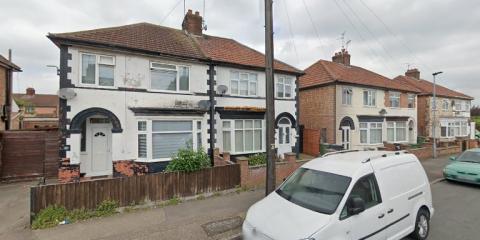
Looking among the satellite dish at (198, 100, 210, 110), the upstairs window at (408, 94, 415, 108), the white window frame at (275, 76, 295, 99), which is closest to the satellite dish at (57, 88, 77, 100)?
the satellite dish at (198, 100, 210, 110)

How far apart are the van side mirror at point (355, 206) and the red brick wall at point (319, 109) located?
48.1 ft

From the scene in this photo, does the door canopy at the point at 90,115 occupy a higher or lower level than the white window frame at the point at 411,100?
lower

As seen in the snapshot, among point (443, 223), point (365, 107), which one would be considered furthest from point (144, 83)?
point (365, 107)

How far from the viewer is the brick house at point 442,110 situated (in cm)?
2755

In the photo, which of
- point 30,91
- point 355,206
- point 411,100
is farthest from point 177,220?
point 30,91

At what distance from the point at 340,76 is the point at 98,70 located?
1580 centimetres

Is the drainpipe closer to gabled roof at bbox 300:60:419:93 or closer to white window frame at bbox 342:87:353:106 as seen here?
gabled roof at bbox 300:60:419:93

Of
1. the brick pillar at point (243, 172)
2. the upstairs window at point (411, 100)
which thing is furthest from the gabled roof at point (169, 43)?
the upstairs window at point (411, 100)

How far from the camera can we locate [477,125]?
4056 centimetres

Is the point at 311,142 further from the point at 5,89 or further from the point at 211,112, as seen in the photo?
the point at 5,89

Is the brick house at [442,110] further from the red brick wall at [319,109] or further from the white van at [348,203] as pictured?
the white van at [348,203]

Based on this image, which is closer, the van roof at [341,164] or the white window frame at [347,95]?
the van roof at [341,164]

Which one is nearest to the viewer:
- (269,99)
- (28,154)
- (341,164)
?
(341,164)

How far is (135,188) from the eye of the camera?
297 inches
